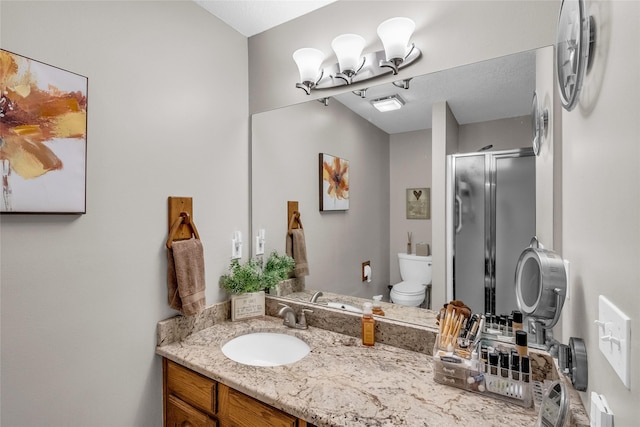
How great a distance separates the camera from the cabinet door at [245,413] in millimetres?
1056

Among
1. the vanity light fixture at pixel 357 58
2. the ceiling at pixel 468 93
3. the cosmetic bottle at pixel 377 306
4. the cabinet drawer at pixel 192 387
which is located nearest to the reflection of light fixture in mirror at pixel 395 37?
the vanity light fixture at pixel 357 58

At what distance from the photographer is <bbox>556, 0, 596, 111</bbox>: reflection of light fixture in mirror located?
69cm

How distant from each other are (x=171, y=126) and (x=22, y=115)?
55 centimetres

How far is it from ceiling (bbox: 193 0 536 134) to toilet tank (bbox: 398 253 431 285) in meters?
0.59

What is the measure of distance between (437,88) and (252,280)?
133 centimetres

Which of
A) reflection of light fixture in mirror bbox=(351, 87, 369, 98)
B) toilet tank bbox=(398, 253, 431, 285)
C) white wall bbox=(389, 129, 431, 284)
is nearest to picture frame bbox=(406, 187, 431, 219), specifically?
white wall bbox=(389, 129, 431, 284)

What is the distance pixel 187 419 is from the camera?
1376mm

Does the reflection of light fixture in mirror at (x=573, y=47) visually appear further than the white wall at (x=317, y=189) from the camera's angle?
No

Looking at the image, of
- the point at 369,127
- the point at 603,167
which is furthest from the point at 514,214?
the point at 369,127

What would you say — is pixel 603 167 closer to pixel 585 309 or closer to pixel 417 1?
pixel 585 309

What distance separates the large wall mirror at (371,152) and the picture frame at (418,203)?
2cm

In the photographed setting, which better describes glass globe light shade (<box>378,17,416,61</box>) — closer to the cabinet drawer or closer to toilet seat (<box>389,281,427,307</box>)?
toilet seat (<box>389,281,427,307</box>)

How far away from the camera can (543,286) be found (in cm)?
90

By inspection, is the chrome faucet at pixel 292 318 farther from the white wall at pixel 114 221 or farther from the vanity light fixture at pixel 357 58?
the vanity light fixture at pixel 357 58
